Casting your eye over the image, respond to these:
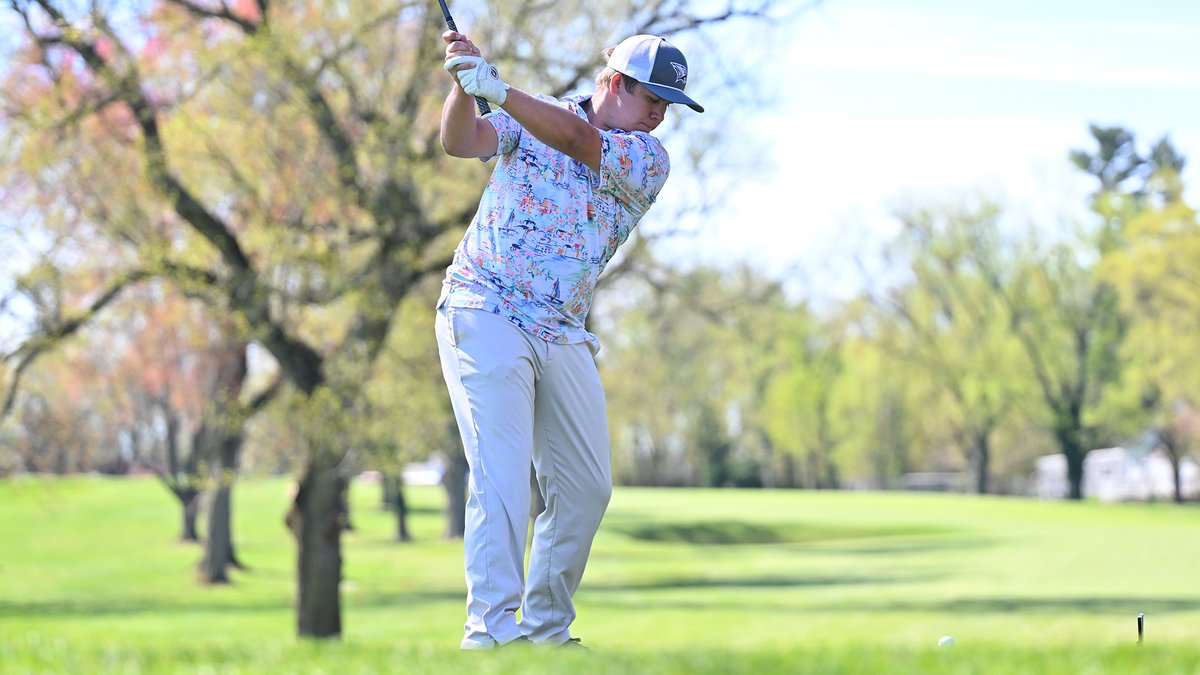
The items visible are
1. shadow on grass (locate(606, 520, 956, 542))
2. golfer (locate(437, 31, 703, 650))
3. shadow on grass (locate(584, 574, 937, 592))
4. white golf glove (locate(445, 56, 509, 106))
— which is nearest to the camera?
white golf glove (locate(445, 56, 509, 106))

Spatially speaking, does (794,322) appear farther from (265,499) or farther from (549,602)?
(549,602)

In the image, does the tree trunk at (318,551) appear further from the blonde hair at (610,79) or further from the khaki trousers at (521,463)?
the blonde hair at (610,79)

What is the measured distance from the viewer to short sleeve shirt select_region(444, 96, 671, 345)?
539 centimetres

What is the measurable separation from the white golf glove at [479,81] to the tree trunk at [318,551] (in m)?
13.9

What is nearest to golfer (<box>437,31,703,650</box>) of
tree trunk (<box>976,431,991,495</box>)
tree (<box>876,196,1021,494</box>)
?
tree (<box>876,196,1021,494</box>)

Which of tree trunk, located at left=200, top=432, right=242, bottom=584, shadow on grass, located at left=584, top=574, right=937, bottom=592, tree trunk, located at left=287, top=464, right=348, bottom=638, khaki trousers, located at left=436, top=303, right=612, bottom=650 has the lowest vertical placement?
shadow on grass, located at left=584, top=574, right=937, bottom=592

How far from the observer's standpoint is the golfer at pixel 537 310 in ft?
17.2

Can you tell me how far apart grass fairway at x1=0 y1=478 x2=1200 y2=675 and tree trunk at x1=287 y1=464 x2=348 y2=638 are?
31.3 inches

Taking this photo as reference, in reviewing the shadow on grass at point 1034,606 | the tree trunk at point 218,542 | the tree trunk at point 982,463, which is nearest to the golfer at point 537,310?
the shadow on grass at point 1034,606

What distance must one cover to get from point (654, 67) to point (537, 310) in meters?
1.00

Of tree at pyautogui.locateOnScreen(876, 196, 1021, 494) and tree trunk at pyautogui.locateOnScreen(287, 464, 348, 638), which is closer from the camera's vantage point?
tree trunk at pyautogui.locateOnScreen(287, 464, 348, 638)

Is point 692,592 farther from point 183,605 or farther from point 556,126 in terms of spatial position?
point 556,126

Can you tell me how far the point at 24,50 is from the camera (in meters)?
17.0

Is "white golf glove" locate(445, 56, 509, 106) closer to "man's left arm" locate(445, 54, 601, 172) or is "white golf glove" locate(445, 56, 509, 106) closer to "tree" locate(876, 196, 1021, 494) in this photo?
"man's left arm" locate(445, 54, 601, 172)
